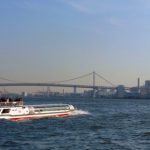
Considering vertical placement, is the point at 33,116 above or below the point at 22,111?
below

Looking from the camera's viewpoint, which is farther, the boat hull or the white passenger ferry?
the white passenger ferry

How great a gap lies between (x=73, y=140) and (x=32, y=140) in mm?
3189

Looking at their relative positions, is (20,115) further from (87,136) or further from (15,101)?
(87,136)

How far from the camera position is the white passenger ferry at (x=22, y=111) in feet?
214

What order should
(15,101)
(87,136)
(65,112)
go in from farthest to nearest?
(65,112), (15,101), (87,136)

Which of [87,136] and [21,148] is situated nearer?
[21,148]

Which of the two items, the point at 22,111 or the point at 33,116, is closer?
the point at 22,111

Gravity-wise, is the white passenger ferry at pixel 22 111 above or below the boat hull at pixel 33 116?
above

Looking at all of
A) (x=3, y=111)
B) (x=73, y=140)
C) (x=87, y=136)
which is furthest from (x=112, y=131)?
(x=3, y=111)

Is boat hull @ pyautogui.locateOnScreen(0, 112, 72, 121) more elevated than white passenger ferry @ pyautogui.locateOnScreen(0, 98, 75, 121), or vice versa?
white passenger ferry @ pyautogui.locateOnScreen(0, 98, 75, 121)

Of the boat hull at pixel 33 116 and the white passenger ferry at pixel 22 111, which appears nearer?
the boat hull at pixel 33 116

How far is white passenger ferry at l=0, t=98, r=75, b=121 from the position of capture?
65312mm

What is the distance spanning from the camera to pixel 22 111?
221 feet

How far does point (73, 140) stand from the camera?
41656 mm
